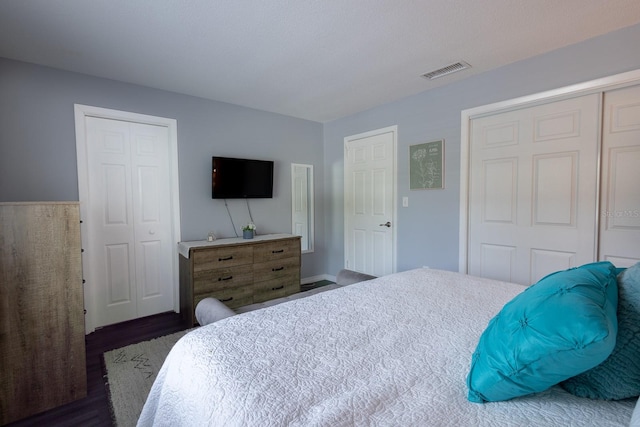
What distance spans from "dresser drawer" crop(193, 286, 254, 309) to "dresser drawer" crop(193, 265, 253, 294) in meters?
0.04

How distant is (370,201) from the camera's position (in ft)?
13.1

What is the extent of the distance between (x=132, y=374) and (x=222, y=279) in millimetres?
1074

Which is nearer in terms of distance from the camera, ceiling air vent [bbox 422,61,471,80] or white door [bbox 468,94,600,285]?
white door [bbox 468,94,600,285]

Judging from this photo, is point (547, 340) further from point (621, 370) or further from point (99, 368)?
point (99, 368)

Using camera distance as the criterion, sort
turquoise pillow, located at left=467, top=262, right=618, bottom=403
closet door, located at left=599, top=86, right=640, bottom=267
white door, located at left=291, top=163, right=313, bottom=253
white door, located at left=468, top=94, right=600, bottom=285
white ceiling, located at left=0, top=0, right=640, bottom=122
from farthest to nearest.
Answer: white door, located at left=291, top=163, right=313, bottom=253, white door, located at left=468, top=94, right=600, bottom=285, closet door, located at left=599, top=86, right=640, bottom=267, white ceiling, located at left=0, top=0, right=640, bottom=122, turquoise pillow, located at left=467, top=262, right=618, bottom=403

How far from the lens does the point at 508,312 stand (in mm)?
898

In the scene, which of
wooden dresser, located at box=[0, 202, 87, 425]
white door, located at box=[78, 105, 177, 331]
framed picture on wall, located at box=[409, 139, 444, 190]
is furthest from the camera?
framed picture on wall, located at box=[409, 139, 444, 190]

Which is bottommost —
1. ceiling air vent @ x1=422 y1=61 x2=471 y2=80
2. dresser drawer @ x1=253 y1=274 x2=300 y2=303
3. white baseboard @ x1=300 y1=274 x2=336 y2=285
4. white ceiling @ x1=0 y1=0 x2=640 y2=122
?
white baseboard @ x1=300 y1=274 x2=336 y2=285

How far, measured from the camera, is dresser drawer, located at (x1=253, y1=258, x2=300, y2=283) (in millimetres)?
3316

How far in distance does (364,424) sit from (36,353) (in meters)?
2.15

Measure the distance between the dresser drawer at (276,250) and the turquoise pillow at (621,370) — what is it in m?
2.84

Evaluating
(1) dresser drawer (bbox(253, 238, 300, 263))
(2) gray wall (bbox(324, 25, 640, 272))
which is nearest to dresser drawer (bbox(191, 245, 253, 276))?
(1) dresser drawer (bbox(253, 238, 300, 263))

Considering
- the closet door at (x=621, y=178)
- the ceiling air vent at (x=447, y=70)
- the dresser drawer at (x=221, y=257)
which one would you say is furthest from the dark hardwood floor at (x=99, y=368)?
the closet door at (x=621, y=178)

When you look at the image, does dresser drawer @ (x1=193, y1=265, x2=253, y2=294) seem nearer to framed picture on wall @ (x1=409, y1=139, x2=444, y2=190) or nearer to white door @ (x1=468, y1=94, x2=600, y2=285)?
framed picture on wall @ (x1=409, y1=139, x2=444, y2=190)
